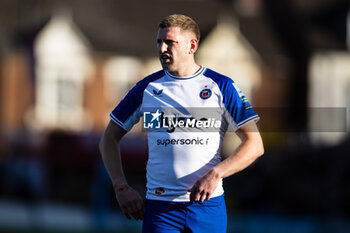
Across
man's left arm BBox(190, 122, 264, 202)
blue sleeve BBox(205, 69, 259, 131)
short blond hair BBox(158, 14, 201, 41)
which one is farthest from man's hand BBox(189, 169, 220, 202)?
short blond hair BBox(158, 14, 201, 41)

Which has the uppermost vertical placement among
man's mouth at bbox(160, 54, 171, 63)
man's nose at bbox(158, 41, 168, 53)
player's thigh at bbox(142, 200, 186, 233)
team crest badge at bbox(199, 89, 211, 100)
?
man's nose at bbox(158, 41, 168, 53)

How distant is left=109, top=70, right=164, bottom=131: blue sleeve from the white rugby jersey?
0.14 meters

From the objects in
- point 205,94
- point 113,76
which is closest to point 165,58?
point 205,94

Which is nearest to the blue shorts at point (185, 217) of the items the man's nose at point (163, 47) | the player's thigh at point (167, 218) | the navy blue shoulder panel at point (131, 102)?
the player's thigh at point (167, 218)

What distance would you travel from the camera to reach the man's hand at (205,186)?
4656 mm

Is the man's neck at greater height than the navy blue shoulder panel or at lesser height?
greater

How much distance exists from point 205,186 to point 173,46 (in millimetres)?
984

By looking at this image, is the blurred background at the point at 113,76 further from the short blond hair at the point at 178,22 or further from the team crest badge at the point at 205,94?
the short blond hair at the point at 178,22

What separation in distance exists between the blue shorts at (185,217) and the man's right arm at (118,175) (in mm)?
119

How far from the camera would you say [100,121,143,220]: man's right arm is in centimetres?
498

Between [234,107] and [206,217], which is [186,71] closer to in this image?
[234,107]

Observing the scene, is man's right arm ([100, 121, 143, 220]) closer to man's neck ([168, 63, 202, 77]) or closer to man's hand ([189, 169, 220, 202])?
man's hand ([189, 169, 220, 202])

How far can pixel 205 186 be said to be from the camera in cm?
465

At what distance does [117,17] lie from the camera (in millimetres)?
30703
